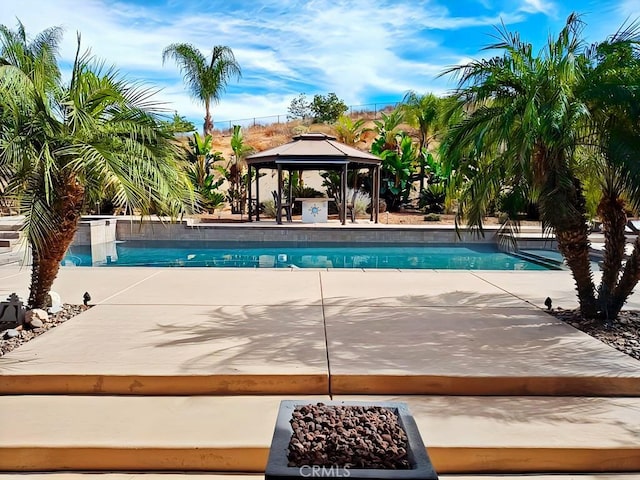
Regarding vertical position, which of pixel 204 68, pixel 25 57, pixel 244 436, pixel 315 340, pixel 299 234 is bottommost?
pixel 244 436

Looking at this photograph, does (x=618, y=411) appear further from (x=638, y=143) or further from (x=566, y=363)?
(x=638, y=143)

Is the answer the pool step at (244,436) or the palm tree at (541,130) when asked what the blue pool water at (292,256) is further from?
the pool step at (244,436)

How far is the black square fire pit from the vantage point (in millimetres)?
1813

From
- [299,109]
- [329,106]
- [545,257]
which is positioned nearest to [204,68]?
[545,257]

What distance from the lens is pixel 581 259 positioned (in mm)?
5543

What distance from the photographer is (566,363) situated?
13.6 feet

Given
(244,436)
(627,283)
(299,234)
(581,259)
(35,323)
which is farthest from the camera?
(299,234)

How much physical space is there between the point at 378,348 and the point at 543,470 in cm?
180

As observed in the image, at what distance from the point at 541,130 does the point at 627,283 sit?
224 cm

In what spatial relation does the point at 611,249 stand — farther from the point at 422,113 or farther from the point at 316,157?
the point at 422,113

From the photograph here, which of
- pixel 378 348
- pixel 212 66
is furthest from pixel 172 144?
pixel 212 66

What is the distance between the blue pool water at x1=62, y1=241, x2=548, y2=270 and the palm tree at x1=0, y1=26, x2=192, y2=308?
665 centimetres

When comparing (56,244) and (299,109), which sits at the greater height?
(299,109)

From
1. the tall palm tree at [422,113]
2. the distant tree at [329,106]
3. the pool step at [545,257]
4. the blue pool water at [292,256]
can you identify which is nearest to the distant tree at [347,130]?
the tall palm tree at [422,113]
